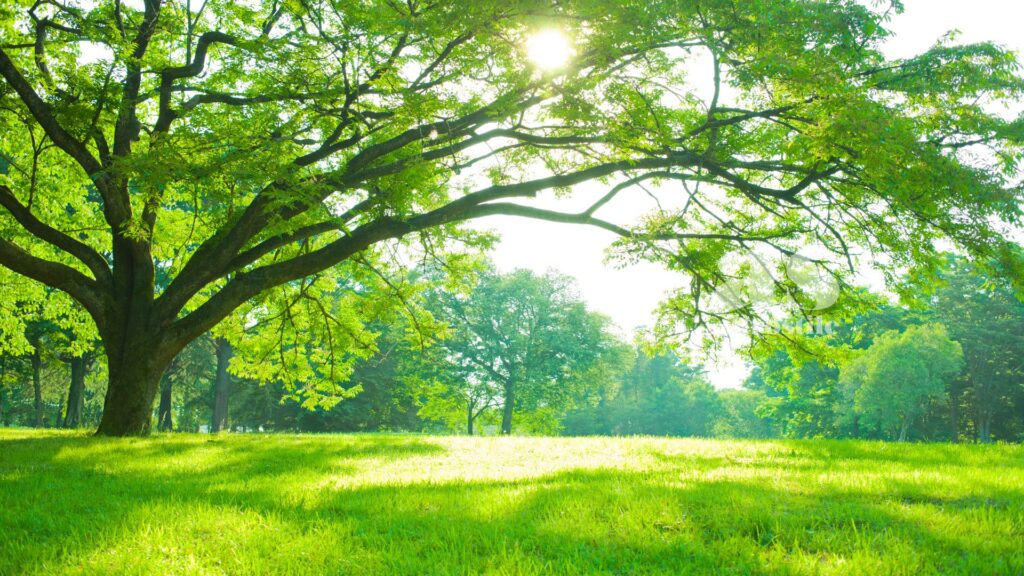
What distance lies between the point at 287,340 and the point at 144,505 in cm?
1225

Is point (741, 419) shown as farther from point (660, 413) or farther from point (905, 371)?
point (905, 371)

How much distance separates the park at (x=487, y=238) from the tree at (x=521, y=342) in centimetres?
2186

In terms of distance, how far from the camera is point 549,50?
867 cm

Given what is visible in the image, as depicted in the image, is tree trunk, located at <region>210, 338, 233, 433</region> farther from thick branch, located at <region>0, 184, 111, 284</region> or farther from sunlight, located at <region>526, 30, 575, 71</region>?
sunlight, located at <region>526, 30, 575, 71</region>

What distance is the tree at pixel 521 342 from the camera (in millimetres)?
38812

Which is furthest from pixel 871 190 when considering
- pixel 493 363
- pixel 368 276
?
pixel 493 363

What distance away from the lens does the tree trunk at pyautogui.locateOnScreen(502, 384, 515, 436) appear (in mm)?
38312

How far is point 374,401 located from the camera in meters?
42.9

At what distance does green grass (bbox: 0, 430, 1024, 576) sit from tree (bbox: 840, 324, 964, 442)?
105 feet

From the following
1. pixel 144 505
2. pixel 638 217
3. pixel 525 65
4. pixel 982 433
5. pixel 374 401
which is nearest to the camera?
pixel 144 505

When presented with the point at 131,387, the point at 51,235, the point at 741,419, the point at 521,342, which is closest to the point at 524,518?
the point at 131,387

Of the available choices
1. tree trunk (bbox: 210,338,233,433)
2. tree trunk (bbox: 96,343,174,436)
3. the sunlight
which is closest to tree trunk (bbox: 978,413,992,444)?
the sunlight

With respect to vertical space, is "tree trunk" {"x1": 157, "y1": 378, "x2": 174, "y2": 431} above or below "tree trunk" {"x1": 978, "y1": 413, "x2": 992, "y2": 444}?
above

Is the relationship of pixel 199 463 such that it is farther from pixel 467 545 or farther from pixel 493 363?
pixel 493 363
